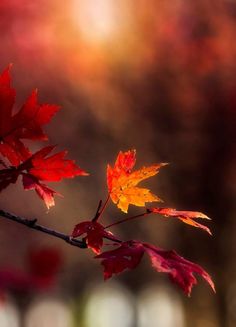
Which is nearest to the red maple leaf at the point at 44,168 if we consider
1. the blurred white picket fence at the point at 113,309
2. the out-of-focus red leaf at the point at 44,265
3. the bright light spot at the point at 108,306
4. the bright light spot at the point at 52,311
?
the out-of-focus red leaf at the point at 44,265

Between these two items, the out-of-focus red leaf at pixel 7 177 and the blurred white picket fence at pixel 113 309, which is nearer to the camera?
the out-of-focus red leaf at pixel 7 177

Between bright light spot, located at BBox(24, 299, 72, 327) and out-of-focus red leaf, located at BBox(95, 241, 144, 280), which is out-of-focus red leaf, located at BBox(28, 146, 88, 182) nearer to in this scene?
out-of-focus red leaf, located at BBox(95, 241, 144, 280)

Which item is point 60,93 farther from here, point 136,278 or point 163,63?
point 136,278

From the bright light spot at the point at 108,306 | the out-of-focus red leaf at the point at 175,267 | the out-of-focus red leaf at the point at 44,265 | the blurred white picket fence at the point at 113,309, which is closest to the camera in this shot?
the out-of-focus red leaf at the point at 175,267

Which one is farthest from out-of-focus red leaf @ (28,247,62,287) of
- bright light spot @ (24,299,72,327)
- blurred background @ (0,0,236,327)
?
bright light spot @ (24,299,72,327)

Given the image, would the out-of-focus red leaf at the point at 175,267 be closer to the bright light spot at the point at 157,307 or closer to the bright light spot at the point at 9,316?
the bright light spot at the point at 9,316

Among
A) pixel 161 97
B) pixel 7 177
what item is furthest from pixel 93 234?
pixel 161 97

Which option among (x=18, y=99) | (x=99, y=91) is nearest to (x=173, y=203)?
(x=99, y=91)
